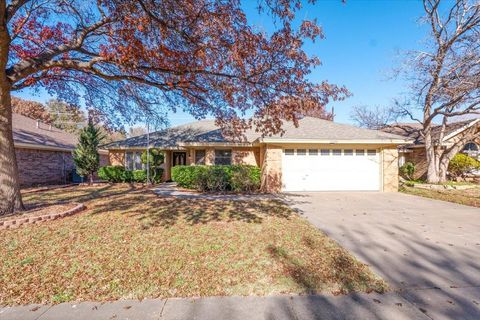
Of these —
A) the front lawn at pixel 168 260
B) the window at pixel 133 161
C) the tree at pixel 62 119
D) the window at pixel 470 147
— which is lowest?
the front lawn at pixel 168 260

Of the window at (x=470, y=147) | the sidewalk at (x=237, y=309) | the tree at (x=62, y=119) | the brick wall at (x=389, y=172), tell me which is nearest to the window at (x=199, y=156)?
the brick wall at (x=389, y=172)

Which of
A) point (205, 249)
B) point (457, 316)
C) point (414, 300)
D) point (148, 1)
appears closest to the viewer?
point (457, 316)

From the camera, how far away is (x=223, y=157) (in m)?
15.3

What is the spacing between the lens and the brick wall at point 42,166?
1422cm

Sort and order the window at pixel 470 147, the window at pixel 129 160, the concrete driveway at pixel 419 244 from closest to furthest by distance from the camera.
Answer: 1. the concrete driveway at pixel 419 244
2. the window at pixel 129 160
3. the window at pixel 470 147

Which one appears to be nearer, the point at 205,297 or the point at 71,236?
the point at 205,297

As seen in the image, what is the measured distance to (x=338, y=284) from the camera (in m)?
3.40

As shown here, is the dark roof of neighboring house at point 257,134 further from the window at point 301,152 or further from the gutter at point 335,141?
the window at point 301,152

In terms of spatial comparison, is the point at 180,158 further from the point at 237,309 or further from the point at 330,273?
the point at 237,309

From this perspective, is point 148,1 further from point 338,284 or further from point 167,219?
point 338,284

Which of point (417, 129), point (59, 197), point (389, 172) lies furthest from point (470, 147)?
point (59, 197)

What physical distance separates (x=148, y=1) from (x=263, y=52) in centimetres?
298

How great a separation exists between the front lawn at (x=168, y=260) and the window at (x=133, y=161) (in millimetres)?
11367

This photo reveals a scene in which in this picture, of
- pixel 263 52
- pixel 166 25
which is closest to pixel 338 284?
pixel 263 52
